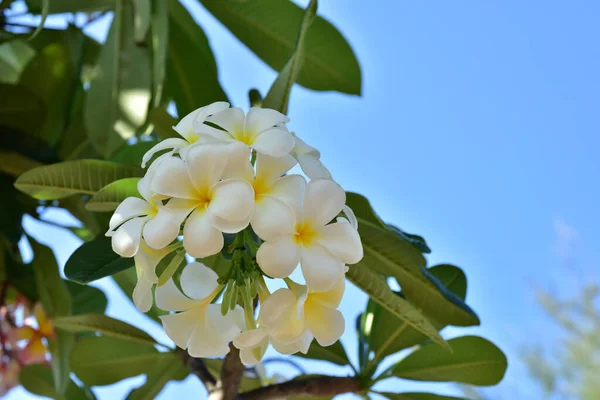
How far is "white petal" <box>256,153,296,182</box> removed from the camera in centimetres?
41

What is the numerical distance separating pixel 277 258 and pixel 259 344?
83mm

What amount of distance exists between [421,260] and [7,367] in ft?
2.07

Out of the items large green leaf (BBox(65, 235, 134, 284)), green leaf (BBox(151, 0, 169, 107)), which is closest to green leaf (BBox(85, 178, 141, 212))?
large green leaf (BBox(65, 235, 134, 284))

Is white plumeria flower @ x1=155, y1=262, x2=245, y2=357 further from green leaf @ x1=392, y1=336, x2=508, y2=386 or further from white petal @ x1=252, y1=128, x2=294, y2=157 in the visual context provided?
green leaf @ x1=392, y1=336, x2=508, y2=386

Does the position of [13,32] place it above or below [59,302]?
above

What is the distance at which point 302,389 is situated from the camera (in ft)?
1.94

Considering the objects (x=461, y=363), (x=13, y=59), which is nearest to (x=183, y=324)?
(x=461, y=363)

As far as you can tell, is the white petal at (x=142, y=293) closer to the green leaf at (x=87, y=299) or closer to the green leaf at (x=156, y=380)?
the green leaf at (x=156, y=380)

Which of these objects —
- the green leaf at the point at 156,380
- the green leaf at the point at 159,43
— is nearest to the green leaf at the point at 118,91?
the green leaf at the point at 159,43

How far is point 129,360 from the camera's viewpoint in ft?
2.48

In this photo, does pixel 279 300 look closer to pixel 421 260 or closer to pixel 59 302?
pixel 421 260

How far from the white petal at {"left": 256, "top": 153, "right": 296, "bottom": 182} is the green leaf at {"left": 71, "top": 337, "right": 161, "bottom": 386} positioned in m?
0.40

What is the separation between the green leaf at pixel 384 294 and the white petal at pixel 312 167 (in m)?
0.10

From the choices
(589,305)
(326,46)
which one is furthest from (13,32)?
(589,305)
